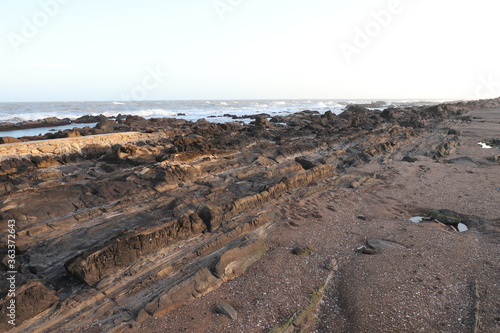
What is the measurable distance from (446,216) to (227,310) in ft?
19.9

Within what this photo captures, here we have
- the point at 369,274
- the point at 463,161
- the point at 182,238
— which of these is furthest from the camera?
the point at 463,161

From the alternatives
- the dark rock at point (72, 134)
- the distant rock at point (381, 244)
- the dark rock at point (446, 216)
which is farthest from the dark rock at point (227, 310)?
the dark rock at point (72, 134)

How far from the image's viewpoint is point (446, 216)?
7.21 m

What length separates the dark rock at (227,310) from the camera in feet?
13.0

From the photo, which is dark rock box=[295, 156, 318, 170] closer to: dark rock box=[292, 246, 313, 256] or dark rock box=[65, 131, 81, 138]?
dark rock box=[292, 246, 313, 256]

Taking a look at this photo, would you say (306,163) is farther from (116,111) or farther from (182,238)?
(116,111)

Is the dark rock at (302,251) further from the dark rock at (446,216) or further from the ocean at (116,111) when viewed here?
the ocean at (116,111)

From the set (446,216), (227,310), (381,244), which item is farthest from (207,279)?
(446,216)

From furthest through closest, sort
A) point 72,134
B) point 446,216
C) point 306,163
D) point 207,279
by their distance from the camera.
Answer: point 72,134
point 306,163
point 446,216
point 207,279

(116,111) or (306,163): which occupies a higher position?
(306,163)

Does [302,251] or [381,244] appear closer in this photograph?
[302,251]

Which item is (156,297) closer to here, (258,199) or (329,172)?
(258,199)

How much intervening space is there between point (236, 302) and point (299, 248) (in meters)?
1.88

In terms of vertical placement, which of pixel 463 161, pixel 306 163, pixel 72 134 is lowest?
pixel 463 161
